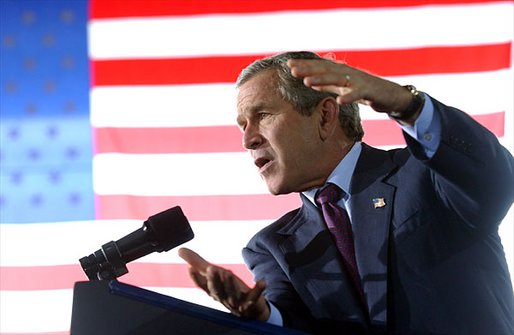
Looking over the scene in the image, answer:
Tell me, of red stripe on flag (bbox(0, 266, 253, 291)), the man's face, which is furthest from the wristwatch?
red stripe on flag (bbox(0, 266, 253, 291))

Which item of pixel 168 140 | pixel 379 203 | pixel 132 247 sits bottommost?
pixel 132 247

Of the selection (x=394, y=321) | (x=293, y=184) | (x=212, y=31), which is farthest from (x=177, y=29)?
(x=394, y=321)

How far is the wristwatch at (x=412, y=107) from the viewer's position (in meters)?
1.22

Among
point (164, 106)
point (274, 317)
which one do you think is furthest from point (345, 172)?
point (164, 106)

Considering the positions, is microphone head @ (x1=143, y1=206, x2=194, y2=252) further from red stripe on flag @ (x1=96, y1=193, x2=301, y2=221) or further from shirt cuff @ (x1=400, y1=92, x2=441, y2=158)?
red stripe on flag @ (x1=96, y1=193, x2=301, y2=221)

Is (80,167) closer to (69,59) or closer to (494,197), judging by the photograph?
(69,59)

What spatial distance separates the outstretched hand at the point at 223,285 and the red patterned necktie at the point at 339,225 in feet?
1.20

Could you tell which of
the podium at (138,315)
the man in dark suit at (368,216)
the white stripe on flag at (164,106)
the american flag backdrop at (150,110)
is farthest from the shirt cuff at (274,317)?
the white stripe on flag at (164,106)

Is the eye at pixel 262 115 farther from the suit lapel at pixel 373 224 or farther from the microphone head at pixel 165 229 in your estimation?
the microphone head at pixel 165 229

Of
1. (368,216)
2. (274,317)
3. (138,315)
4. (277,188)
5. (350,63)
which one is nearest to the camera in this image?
(138,315)

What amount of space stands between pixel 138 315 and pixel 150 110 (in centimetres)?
196

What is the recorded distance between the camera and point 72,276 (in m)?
2.98

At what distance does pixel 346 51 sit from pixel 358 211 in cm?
148

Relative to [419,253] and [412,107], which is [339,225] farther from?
[412,107]
